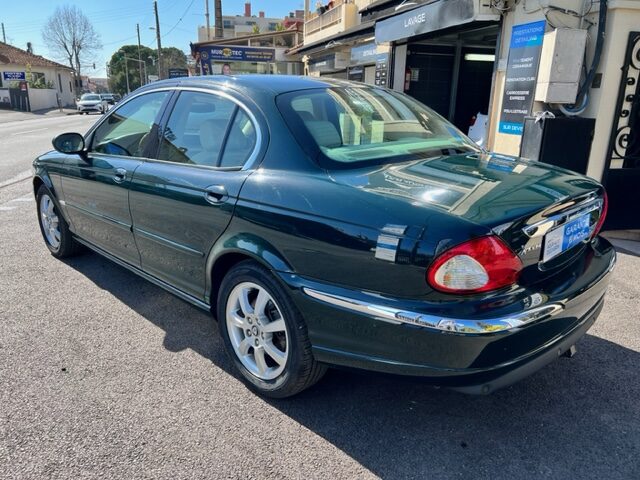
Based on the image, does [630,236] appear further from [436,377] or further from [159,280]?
[159,280]

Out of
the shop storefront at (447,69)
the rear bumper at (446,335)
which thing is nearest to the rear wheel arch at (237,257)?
the rear bumper at (446,335)

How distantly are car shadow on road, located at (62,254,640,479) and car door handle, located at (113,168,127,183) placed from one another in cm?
132

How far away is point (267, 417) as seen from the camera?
100 inches

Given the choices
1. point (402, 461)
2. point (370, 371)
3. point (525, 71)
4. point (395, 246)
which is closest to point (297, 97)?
point (395, 246)

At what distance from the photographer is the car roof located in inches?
113

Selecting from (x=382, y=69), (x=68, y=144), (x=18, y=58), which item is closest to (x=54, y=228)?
(x=68, y=144)

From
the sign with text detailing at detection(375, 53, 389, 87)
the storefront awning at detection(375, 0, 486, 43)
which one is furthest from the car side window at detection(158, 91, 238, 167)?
the sign with text detailing at detection(375, 53, 389, 87)

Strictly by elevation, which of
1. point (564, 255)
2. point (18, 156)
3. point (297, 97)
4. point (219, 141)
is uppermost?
point (297, 97)

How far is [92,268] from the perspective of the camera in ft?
15.2

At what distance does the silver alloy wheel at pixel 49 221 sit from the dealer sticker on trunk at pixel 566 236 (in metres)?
4.26

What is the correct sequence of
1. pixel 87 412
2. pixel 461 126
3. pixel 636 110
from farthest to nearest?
pixel 461 126 → pixel 636 110 → pixel 87 412

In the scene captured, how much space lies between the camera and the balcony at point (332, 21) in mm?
16141

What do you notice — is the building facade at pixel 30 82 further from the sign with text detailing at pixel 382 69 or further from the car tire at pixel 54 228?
the car tire at pixel 54 228

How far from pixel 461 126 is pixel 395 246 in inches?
375
